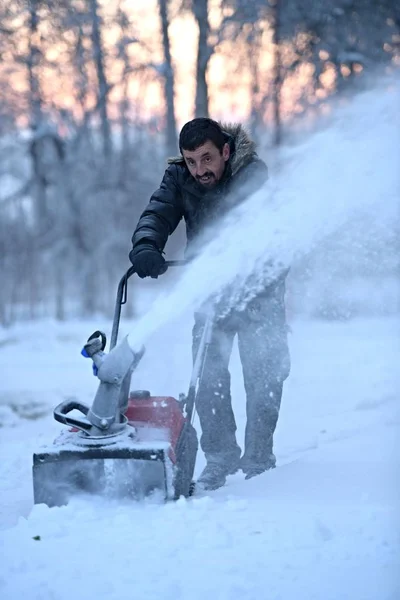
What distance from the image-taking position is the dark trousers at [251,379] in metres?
3.25

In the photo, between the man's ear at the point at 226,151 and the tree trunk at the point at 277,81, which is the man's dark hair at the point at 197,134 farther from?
the tree trunk at the point at 277,81

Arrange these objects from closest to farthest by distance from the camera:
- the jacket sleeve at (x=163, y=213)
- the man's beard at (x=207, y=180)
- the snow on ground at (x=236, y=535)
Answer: the snow on ground at (x=236, y=535) < the jacket sleeve at (x=163, y=213) < the man's beard at (x=207, y=180)

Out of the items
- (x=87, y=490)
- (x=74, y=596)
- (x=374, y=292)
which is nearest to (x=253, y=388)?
(x=87, y=490)

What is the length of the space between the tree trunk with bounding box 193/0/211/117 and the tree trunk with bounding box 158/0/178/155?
224 centimetres

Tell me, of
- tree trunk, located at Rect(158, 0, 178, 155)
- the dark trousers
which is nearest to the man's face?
the dark trousers

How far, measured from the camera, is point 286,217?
11.0ft

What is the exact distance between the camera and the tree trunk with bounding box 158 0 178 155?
1444cm

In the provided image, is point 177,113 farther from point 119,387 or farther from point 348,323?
point 119,387

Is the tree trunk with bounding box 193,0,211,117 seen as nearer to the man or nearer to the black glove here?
the man

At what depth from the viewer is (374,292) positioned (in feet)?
28.8

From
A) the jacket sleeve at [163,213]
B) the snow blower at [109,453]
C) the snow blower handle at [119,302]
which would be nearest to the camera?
the snow blower at [109,453]

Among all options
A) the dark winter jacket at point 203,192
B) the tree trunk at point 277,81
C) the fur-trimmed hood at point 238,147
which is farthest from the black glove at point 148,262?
the tree trunk at point 277,81

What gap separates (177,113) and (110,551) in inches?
551

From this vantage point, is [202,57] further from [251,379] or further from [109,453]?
[109,453]
